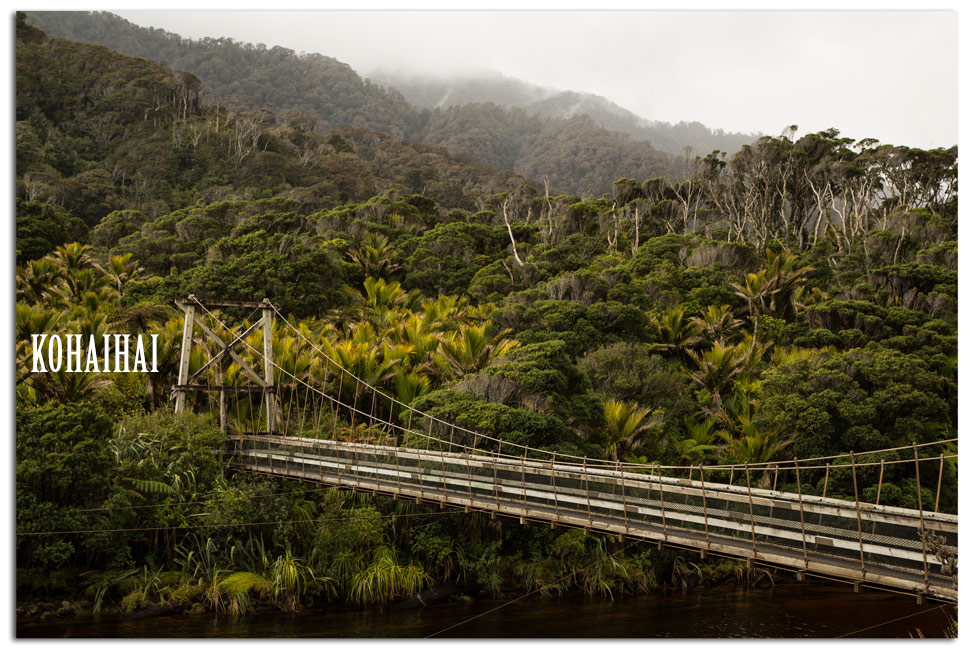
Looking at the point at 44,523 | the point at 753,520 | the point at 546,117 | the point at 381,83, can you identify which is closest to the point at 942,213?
the point at 753,520

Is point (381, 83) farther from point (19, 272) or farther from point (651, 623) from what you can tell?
point (651, 623)

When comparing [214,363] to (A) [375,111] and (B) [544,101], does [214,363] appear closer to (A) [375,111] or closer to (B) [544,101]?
(A) [375,111]

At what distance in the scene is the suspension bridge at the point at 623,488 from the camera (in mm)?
6824

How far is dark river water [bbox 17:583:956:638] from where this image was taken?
35.4ft

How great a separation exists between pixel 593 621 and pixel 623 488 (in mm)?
3890

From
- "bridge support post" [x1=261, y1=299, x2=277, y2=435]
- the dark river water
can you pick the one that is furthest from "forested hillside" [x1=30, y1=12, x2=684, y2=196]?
the dark river water

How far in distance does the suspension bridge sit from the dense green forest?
0.45 m

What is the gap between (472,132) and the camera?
9550 centimetres

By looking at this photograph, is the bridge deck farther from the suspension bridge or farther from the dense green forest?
the dense green forest

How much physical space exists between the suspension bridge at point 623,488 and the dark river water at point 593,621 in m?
1.79

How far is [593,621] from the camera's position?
11.7 m

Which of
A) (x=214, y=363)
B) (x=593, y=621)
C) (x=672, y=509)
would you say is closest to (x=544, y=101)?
(x=214, y=363)

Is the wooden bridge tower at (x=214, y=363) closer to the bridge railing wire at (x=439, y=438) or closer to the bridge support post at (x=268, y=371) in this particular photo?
the bridge support post at (x=268, y=371)

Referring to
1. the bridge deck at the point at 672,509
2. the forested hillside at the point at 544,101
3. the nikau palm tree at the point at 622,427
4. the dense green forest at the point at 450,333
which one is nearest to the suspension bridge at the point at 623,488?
the bridge deck at the point at 672,509
